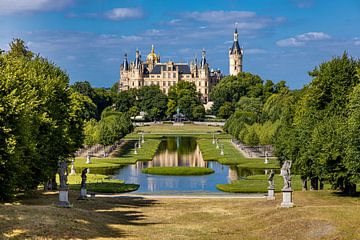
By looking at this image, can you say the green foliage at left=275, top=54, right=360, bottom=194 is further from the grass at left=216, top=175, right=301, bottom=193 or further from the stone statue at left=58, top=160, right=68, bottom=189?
the stone statue at left=58, top=160, right=68, bottom=189

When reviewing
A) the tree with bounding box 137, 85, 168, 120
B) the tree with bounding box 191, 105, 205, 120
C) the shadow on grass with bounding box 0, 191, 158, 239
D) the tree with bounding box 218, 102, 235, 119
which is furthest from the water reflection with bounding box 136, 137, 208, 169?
the tree with bounding box 137, 85, 168, 120

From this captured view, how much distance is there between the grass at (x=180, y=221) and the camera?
24.7 m

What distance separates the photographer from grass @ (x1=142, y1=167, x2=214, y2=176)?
221ft

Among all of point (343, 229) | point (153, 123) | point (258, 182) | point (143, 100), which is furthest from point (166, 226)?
point (143, 100)

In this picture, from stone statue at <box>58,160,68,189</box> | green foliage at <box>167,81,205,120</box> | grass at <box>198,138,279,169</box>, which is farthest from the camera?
green foliage at <box>167,81,205,120</box>

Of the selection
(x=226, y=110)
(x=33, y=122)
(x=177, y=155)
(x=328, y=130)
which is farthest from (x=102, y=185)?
(x=226, y=110)

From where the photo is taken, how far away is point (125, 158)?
83.6 m

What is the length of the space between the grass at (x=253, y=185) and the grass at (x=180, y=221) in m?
14.2

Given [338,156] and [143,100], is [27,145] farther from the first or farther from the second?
[143,100]

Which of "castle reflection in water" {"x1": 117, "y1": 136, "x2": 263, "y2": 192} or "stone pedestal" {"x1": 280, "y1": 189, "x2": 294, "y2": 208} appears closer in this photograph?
"stone pedestal" {"x1": 280, "y1": 189, "x2": 294, "y2": 208}

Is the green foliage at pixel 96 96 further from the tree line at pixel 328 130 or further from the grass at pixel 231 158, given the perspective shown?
the tree line at pixel 328 130

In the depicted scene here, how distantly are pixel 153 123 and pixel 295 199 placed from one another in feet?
446

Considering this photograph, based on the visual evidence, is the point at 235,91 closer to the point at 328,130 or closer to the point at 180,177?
the point at 180,177

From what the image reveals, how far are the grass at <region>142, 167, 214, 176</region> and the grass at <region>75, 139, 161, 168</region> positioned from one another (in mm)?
7048
